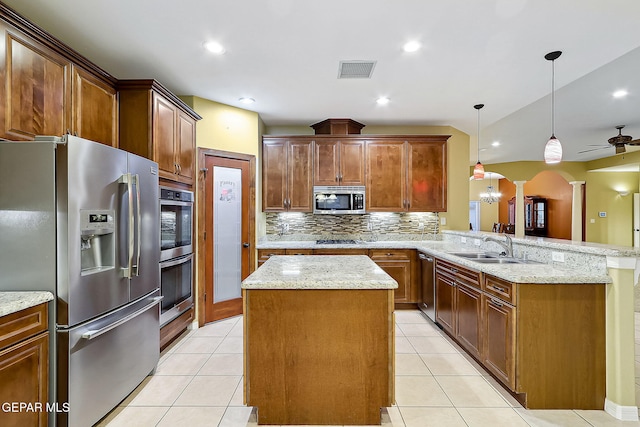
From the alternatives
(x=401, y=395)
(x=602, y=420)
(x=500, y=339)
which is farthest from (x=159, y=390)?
(x=602, y=420)

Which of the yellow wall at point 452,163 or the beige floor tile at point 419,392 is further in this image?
the yellow wall at point 452,163

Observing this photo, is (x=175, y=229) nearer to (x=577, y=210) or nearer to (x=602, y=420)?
(x=602, y=420)

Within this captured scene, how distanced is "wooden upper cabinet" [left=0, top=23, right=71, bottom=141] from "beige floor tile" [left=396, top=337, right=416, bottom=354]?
331 cm

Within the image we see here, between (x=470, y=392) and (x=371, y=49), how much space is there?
282cm

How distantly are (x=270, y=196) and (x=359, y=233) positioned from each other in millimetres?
1477

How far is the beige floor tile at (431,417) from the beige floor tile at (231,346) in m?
1.64

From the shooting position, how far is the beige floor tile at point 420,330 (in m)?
3.34

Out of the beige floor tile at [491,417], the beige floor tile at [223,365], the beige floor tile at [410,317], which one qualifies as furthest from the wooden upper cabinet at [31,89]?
the beige floor tile at [410,317]

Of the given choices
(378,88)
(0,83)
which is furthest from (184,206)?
(378,88)

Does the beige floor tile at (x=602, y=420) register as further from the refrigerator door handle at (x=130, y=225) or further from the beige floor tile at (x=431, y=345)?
the refrigerator door handle at (x=130, y=225)

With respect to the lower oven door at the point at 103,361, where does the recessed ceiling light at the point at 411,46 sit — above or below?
above

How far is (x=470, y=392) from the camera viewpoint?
7.39ft

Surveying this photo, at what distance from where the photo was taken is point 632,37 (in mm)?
2350

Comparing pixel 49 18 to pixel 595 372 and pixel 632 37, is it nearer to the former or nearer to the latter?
pixel 632 37
